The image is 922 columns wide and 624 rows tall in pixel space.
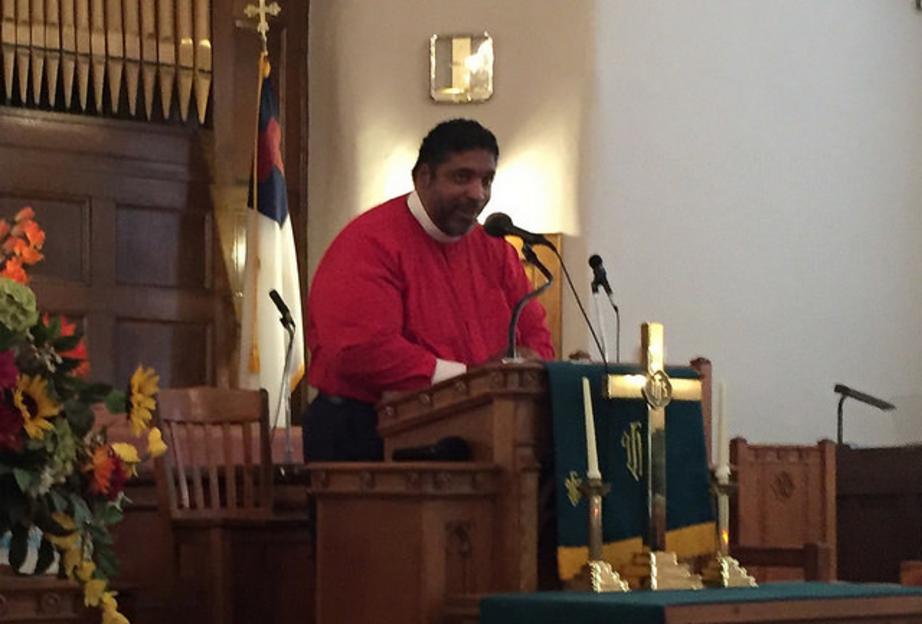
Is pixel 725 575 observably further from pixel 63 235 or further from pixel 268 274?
pixel 63 235

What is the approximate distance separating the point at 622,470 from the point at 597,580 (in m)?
0.38

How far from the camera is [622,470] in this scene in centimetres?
452

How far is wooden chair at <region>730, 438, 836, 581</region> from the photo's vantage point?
7406mm

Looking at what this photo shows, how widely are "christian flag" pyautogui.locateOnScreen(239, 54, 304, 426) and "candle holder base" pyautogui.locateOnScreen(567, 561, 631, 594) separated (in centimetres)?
451

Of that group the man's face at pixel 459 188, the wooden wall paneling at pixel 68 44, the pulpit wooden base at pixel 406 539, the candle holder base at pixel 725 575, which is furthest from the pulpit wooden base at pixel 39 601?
the wooden wall paneling at pixel 68 44

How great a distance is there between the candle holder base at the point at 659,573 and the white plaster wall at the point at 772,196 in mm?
4448

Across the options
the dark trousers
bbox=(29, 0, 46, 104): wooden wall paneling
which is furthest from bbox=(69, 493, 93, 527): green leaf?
bbox=(29, 0, 46, 104): wooden wall paneling

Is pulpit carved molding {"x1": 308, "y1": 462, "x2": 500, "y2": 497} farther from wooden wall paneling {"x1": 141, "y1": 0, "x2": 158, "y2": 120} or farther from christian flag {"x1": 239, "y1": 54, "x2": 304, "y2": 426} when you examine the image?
wooden wall paneling {"x1": 141, "y1": 0, "x2": 158, "y2": 120}

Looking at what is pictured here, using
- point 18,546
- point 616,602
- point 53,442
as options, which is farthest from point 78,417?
point 616,602

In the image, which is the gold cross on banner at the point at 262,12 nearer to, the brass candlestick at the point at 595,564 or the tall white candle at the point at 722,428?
the tall white candle at the point at 722,428

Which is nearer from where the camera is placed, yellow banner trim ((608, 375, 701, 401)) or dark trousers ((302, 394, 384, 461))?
yellow banner trim ((608, 375, 701, 401))

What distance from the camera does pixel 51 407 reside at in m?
2.93

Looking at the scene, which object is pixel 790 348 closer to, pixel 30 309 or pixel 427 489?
pixel 427 489

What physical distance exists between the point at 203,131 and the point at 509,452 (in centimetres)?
513
